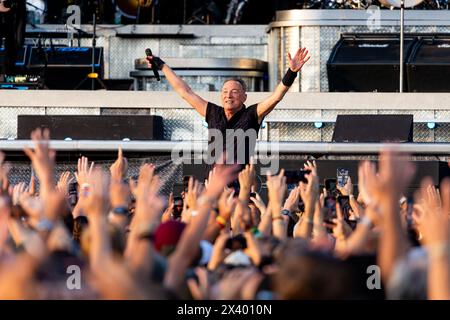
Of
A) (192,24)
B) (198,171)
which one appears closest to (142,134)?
(198,171)

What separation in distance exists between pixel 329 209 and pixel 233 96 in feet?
9.12

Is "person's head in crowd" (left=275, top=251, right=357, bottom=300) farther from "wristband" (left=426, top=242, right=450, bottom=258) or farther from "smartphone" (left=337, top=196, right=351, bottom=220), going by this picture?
"smartphone" (left=337, top=196, right=351, bottom=220)

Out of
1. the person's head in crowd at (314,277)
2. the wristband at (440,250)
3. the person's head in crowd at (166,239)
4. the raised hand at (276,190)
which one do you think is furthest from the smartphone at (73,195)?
the wristband at (440,250)

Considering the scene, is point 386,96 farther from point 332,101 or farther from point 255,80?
point 255,80

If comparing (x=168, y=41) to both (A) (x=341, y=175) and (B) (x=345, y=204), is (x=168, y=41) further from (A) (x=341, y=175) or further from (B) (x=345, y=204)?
(B) (x=345, y=204)

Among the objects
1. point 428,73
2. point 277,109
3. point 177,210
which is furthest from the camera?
point 428,73

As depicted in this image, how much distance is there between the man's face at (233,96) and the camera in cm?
1247

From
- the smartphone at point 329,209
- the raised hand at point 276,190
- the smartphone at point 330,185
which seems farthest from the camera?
the smartphone at point 330,185

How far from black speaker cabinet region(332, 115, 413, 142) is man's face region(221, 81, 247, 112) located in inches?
187

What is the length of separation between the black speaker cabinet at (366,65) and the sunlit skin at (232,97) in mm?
8624

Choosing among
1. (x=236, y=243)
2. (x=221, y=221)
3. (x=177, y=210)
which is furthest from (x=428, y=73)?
(x=236, y=243)

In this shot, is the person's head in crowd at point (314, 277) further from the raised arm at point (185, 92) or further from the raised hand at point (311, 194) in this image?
the raised arm at point (185, 92)

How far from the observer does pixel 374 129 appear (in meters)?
17.2

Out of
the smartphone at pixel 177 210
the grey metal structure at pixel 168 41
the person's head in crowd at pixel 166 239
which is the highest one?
the grey metal structure at pixel 168 41
